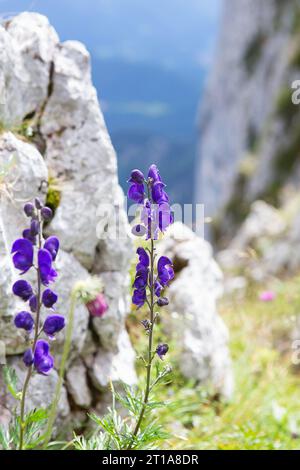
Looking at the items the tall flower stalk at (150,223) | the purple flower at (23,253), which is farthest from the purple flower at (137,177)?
the purple flower at (23,253)

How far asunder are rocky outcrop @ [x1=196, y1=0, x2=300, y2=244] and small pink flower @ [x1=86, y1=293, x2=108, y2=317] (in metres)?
19.2

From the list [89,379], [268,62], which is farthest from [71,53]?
[268,62]

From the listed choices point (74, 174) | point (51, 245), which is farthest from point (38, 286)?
point (74, 174)

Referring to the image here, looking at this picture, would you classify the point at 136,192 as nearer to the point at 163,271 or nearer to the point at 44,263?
the point at 163,271

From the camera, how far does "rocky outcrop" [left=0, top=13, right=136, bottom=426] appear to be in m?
4.64

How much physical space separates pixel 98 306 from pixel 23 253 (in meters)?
1.74

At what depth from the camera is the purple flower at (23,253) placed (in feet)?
10.2

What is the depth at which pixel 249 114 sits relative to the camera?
4634 cm

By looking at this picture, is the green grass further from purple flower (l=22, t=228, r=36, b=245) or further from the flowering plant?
purple flower (l=22, t=228, r=36, b=245)

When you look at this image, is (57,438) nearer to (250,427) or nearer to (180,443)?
(180,443)

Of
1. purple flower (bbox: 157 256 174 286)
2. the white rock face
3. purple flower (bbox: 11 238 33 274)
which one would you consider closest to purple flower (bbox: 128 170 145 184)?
purple flower (bbox: 157 256 174 286)

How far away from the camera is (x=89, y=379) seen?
5.00 meters

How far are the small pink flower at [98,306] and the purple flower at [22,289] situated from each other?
1594mm

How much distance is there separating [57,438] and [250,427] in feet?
5.70
